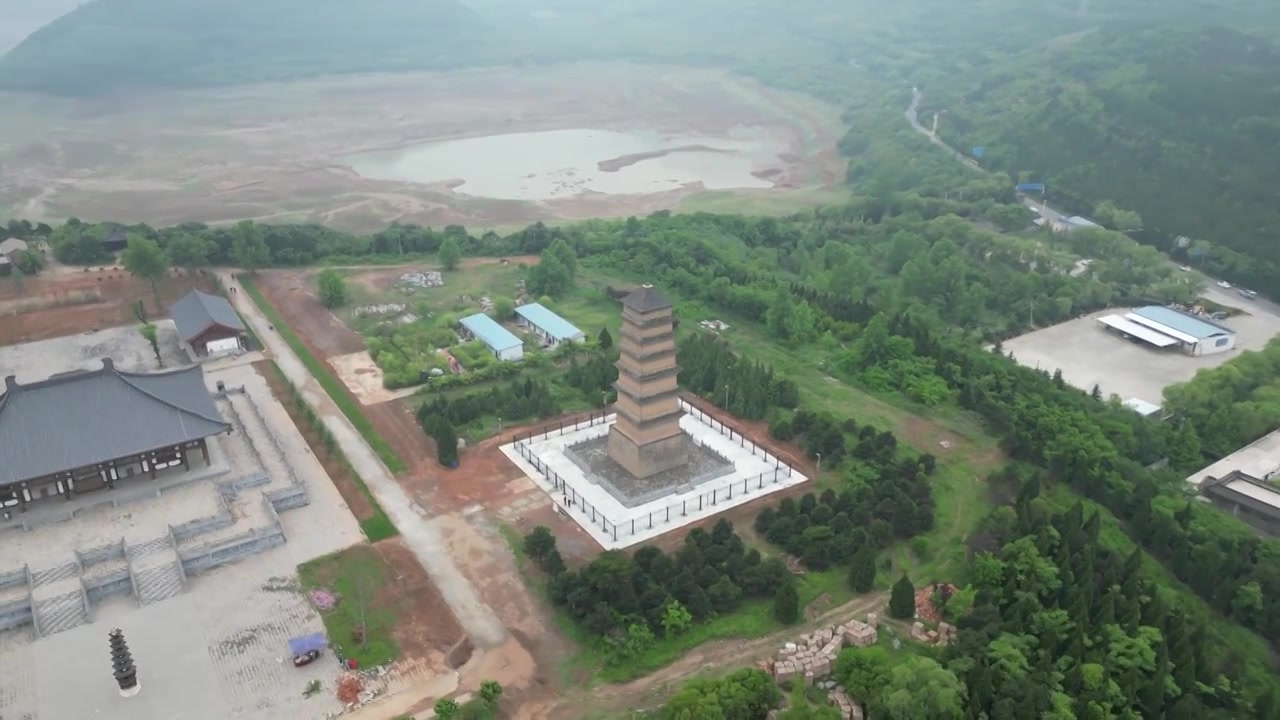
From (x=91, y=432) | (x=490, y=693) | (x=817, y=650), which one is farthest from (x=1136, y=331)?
(x=91, y=432)

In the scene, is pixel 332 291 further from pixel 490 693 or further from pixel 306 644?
pixel 490 693

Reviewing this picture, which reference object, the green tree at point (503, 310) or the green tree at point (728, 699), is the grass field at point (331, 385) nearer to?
the green tree at point (503, 310)

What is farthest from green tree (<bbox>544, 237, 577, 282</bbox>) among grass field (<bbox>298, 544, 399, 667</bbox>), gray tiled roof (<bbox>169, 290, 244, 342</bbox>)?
grass field (<bbox>298, 544, 399, 667</bbox>)

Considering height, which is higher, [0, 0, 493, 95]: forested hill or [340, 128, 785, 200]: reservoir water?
[0, 0, 493, 95]: forested hill

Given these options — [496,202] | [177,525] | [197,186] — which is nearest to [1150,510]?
[177,525]

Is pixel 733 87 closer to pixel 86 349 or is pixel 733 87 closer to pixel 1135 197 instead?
pixel 1135 197

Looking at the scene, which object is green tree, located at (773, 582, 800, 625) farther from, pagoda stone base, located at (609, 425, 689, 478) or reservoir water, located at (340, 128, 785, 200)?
reservoir water, located at (340, 128, 785, 200)
